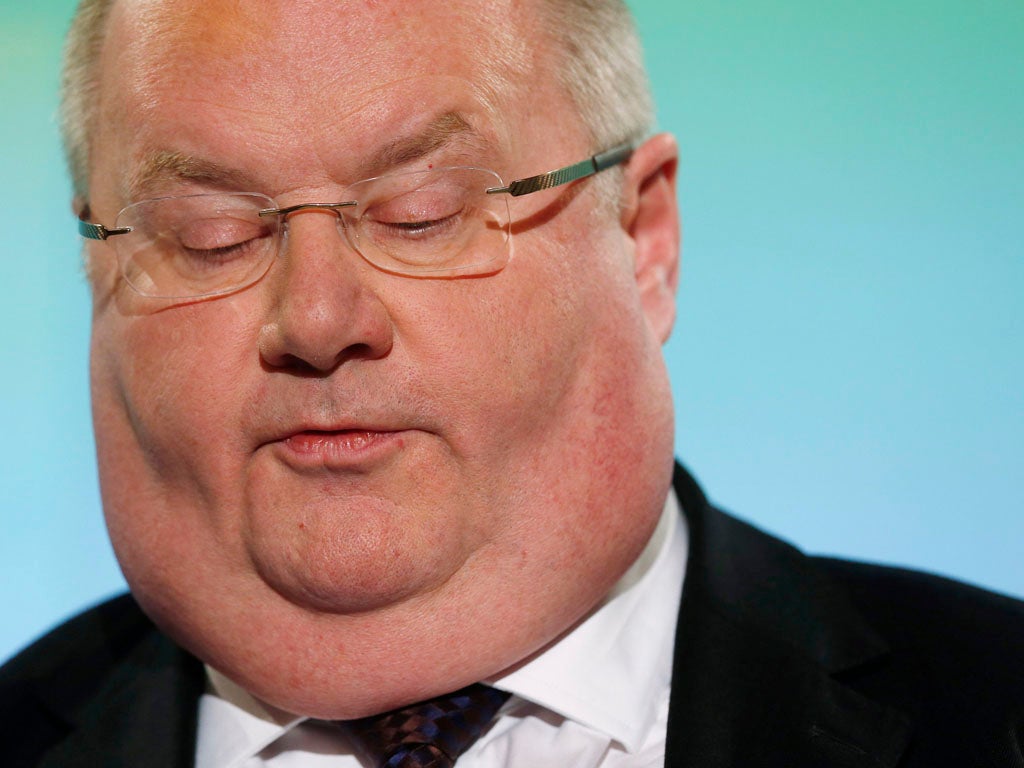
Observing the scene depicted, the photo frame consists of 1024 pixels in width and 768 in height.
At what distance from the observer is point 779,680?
6.58ft

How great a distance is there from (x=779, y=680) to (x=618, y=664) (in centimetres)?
26

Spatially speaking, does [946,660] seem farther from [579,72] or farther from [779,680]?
[579,72]

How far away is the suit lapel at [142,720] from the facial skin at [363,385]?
25 cm

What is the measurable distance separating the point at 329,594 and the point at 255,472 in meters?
0.21

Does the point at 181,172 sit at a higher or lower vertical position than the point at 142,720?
higher

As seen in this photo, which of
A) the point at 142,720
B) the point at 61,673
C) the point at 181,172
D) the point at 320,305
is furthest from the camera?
the point at 61,673

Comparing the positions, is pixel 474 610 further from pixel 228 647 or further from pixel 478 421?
pixel 228 647

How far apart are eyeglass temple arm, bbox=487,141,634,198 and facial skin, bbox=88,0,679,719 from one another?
19 mm

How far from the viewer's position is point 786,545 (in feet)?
7.77

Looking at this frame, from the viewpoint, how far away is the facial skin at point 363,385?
5.83 ft

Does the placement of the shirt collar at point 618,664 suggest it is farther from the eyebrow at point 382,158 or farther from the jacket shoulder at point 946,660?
the eyebrow at point 382,158

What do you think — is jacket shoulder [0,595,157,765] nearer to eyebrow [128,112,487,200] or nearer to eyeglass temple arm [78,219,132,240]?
eyeglass temple arm [78,219,132,240]

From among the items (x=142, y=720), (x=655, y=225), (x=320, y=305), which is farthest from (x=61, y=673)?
(x=655, y=225)

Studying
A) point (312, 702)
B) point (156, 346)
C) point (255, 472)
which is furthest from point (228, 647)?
point (156, 346)
